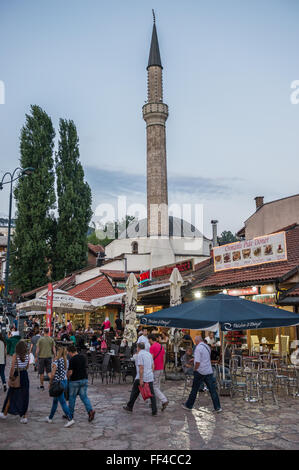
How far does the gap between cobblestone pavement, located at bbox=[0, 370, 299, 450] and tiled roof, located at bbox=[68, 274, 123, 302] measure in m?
16.8

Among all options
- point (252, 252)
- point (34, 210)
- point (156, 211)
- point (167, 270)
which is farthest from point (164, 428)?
point (156, 211)

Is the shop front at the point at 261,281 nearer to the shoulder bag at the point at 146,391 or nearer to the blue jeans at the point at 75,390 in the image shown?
the shoulder bag at the point at 146,391

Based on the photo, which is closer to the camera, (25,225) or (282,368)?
(282,368)

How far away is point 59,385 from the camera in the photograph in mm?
7246

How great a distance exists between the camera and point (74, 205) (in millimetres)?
40000

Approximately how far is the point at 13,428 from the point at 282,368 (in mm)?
7215

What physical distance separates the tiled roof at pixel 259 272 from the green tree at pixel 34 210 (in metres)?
21.5

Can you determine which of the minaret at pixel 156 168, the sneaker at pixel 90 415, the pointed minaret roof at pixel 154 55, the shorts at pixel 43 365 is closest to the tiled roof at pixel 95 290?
the shorts at pixel 43 365

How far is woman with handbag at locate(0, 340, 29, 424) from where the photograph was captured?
24.5ft

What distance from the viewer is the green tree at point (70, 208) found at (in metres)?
39.1
